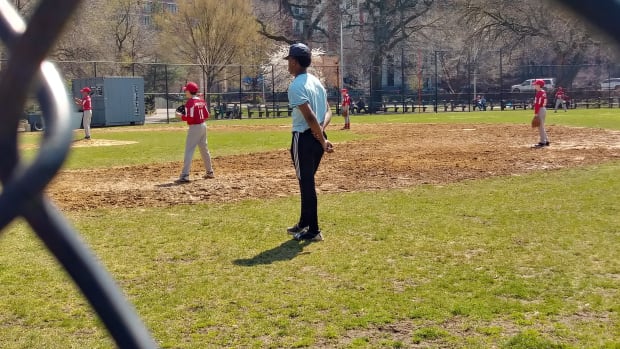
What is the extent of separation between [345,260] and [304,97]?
5.16ft

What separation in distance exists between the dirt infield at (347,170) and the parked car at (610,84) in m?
31.6

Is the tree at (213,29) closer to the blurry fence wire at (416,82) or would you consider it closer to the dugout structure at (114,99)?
the blurry fence wire at (416,82)

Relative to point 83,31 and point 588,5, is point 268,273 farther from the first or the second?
point 83,31

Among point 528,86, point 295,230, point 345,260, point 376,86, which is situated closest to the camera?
point 345,260

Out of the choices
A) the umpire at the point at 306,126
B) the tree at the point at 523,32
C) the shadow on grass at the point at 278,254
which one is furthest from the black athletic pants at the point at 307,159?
the tree at the point at 523,32

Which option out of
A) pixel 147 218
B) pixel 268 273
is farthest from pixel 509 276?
pixel 147 218

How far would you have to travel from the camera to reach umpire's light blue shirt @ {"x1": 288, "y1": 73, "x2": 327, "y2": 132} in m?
6.71

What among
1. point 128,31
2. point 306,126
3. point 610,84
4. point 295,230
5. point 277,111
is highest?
point 128,31

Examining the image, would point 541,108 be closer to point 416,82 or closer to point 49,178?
point 49,178

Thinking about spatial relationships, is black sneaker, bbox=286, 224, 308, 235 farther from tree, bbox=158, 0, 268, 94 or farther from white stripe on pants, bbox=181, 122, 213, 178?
tree, bbox=158, 0, 268, 94

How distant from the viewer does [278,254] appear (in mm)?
6832

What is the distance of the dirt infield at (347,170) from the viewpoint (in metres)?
11.0

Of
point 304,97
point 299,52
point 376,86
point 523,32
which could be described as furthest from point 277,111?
point 304,97

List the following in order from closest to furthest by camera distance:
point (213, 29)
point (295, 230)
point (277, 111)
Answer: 1. point (295, 230)
2. point (277, 111)
3. point (213, 29)
